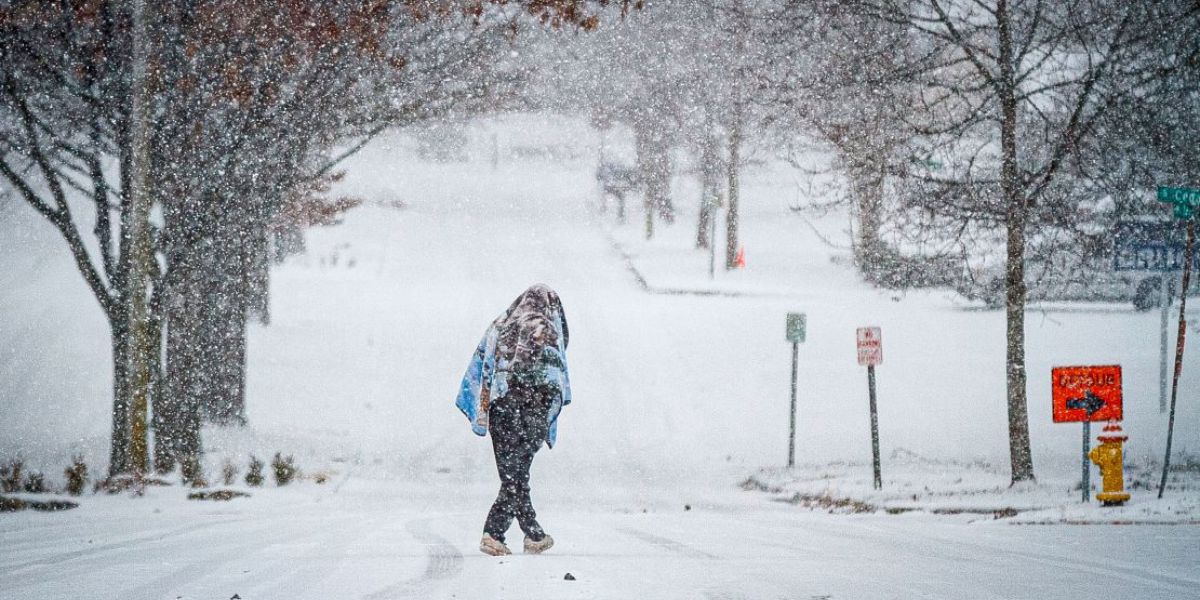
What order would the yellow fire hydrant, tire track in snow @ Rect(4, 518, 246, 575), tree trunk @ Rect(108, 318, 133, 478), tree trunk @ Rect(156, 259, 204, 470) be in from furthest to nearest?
1. tree trunk @ Rect(156, 259, 204, 470)
2. tree trunk @ Rect(108, 318, 133, 478)
3. the yellow fire hydrant
4. tire track in snow @ Rect(4, 518, 246, 575)

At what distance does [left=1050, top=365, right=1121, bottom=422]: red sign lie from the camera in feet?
32.2

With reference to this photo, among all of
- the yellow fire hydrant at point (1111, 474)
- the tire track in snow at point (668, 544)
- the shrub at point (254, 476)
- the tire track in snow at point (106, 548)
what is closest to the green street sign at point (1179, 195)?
the yellow fire hydrant at point (1111, 474)

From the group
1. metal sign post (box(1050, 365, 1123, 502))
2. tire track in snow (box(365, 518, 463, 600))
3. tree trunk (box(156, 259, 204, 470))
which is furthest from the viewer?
tree trunk (box(156, 259, 204, 470))

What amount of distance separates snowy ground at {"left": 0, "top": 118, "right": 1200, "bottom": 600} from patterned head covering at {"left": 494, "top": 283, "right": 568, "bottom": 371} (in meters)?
1.21

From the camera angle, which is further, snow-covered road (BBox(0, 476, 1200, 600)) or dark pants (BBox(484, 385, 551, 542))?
dark pants (BBox(484, 385, 551, 542))

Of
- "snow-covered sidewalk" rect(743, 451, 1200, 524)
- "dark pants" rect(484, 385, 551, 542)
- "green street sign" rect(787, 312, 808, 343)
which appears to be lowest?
"snow-covered sidewalk" rect(743, 451, 1200, 524)

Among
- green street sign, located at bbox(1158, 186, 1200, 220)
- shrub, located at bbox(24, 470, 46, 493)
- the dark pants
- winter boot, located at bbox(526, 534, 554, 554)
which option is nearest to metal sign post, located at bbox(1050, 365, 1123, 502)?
green street sign, located at bbox(1158, 186, 1200, 220)

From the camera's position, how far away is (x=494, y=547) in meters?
6.43

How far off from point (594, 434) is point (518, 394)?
10.8 metres

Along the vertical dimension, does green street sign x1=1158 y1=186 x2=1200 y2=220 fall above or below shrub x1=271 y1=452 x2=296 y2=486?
above

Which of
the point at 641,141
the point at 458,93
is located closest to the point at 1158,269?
the point at 458,93

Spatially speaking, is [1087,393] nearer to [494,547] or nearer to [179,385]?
[494,547]

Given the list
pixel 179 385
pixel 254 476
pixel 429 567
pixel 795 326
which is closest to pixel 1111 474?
pixel 795 326

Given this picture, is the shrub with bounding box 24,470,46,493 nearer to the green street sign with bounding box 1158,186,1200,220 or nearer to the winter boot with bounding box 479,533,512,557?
the winter boot with bounding box 479,533,512,557
